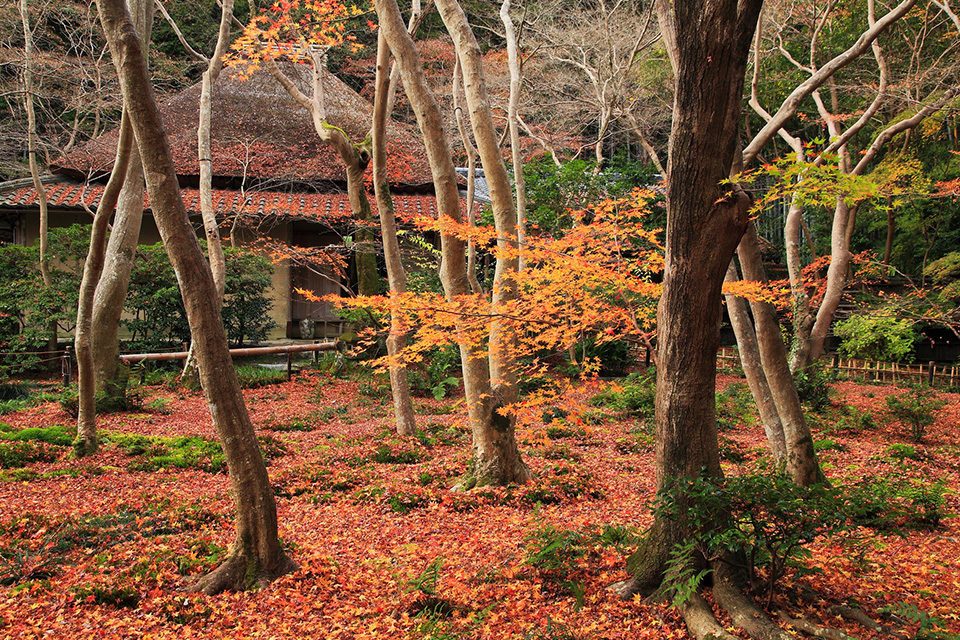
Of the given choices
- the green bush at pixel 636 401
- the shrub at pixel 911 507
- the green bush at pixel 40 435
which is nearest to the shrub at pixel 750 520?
the shrub at pixel 911 507

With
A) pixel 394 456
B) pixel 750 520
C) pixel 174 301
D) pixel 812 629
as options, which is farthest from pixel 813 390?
pixel 174 301

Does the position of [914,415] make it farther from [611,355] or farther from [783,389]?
[611,355]

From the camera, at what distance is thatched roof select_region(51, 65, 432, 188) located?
1627cm

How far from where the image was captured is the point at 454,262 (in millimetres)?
6512

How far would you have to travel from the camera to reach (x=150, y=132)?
4043 millimetres

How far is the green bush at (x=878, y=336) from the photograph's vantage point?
13734mm

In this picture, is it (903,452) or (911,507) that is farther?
(903,452)

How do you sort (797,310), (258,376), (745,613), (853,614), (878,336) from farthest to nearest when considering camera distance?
(878,336) → (258,376) → (797,310) → (853,614) → (745,613)

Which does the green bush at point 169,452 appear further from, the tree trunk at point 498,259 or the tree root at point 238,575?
the tree root at point 238,575

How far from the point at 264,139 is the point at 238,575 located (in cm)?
1497

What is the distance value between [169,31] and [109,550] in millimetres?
21765

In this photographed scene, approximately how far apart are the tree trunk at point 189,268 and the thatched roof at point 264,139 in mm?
11856

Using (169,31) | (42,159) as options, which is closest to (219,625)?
(42,159)

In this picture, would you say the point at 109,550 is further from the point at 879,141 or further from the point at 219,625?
the point at 879,141
